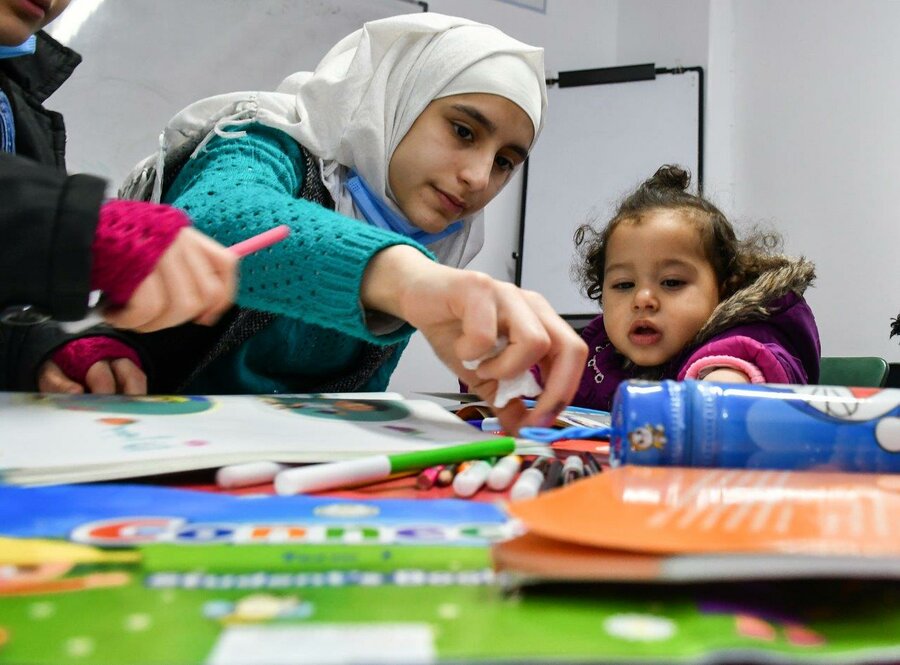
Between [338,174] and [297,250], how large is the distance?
45cm

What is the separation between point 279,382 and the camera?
3.15 ft

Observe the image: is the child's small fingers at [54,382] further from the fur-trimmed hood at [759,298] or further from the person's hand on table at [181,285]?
the fur-trimmed hood at [759,298]

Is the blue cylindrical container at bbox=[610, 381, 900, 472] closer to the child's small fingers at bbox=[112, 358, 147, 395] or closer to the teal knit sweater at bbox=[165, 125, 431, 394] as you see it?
the teal knit sweater at bbox=[165, 125, 431, 394]

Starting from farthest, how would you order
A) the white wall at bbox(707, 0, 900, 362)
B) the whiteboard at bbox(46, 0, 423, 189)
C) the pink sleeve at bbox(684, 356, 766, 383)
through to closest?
the white wall at bbox(707, 0, 900, 362) → the whiteboard at bbox(46, 0, 423, 189) → the pink sleeve at bbox(684, 356, 766, 383)

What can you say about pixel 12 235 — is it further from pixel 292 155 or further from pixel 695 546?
pixel 292 155

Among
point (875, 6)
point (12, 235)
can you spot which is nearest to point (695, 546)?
point (12, 235)

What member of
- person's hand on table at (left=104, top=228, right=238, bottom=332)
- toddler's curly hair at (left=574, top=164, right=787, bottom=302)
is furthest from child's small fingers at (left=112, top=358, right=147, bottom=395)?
toddler's curly hair at (left=574, top=164, right=787, bottom=302)

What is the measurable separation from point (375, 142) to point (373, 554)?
0.82 m

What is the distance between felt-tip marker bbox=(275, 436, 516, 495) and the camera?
320 mm

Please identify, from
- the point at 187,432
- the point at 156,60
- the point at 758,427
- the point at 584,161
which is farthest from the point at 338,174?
the point at 584,161

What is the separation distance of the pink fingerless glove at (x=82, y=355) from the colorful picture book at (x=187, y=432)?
0.11 m

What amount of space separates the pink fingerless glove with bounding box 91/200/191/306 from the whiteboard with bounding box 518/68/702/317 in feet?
6.73

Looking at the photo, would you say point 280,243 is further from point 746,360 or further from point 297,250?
point 746,360

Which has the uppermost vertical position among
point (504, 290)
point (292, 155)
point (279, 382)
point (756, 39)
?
point (756, 39)
